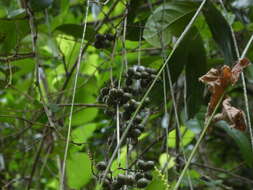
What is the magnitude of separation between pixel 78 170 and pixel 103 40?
16.4 inches

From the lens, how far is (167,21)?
1.06 meters

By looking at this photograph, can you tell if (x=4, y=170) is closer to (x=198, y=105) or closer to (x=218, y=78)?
(x=198, y=105)

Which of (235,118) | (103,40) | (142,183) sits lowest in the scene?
(142,183)

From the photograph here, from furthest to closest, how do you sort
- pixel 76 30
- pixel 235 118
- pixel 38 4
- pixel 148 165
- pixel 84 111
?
1. pixel 84 111
2. pixel 76 30
3. pixel 38 4
4. pixel 148 165
5. pixel 235 118

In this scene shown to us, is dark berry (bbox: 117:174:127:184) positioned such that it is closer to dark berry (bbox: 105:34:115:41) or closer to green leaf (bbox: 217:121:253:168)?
dark berry (bbox: 105:34:115:41)

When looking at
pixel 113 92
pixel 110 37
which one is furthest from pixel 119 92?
pixel 110 37

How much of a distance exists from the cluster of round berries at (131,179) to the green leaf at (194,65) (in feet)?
1.33

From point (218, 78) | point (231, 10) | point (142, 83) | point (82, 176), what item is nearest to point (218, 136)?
point (231, 10)

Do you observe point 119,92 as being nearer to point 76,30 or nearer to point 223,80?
point 223,80

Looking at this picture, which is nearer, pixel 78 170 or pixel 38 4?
pixel 38 4

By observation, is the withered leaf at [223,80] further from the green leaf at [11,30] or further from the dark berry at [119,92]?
the green leaf at [11,30]

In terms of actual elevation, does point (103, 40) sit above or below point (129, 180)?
Result: above

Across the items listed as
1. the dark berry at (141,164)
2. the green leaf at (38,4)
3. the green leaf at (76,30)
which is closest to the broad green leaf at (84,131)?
the green leaf at (76,30)

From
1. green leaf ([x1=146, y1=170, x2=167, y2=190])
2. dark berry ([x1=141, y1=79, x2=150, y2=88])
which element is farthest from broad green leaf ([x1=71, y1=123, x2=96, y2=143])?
green leaf ([x1=146, y1=170, x2=167, y2=190])
